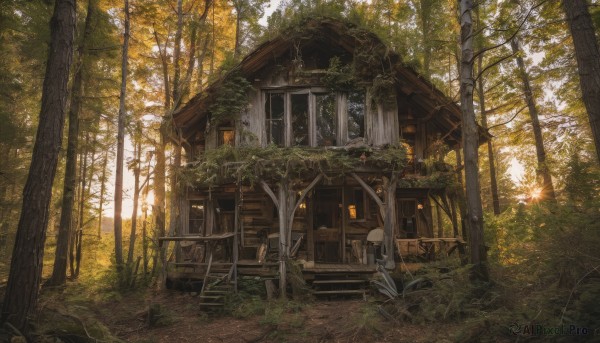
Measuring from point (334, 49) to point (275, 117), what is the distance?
3.84 m

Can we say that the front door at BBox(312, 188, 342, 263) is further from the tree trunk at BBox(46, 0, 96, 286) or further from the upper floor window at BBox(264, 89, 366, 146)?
the tree trunk at BBox(46, 0, 96, 286)

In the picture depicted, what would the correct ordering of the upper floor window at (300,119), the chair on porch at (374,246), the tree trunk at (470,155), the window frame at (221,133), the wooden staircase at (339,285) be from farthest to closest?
the window frame at (221,133)
the upper floor window at (300,119)
the chair on porch at (374,246)
the wooden staircase at (339,285)
the tree trunk at (470,155)

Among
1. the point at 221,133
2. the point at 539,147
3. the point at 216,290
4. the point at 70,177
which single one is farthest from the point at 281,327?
the point at 539,147

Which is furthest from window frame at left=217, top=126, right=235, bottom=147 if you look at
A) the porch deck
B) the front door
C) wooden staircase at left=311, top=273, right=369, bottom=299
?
wooden staircase at left=311, top=273, right=369, bottom=299

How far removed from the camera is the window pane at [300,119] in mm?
13328

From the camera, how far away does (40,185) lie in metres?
5.82

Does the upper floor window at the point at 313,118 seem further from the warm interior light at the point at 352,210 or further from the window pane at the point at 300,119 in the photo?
the warm interior light at the point at 352,210

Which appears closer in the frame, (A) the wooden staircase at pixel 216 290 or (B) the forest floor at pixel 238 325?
(B) the forest floor at pixel 238 325

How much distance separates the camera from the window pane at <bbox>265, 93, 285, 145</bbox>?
13406 mm

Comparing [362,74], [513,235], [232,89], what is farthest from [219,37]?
[513,235]

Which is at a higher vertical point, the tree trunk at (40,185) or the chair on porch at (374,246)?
the tree trunk at (40,185)

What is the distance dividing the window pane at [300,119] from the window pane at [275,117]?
526 mm

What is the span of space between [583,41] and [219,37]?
681 inches

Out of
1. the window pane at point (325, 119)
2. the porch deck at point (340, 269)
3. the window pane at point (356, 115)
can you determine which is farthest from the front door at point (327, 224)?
the window pane at point (356, 115)
